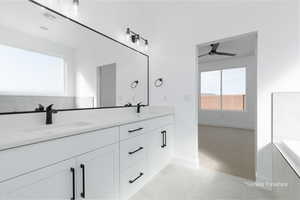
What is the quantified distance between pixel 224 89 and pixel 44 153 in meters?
5.80

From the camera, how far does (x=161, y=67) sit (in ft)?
8.84

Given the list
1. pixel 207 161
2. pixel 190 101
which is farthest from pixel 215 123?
pixel 190 101

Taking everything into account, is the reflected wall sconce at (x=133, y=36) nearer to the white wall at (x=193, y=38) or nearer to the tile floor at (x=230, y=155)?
the white wall at (x=193, y=38)

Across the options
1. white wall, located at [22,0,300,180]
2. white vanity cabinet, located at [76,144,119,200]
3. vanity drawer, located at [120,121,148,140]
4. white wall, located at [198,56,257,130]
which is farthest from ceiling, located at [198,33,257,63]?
white vanity cabinet, located at [76,144,119,200]

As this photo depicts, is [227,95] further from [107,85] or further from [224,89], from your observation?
[107,85]

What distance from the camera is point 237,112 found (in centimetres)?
523

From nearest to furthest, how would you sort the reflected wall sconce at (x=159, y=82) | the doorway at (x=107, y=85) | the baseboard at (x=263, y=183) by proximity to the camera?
the baseboard at (x=263, y=183) → the doorway at (x=107, y=85) → the reflected wall sconce at (x=159, y=82)

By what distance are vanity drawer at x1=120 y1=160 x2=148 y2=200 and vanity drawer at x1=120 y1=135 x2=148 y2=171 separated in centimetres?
7

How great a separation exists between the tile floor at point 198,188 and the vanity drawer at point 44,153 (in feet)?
3.04

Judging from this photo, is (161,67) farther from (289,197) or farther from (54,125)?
(289,197)

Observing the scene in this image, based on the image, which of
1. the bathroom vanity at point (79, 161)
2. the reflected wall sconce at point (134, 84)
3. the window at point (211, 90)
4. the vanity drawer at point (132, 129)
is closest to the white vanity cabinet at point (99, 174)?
the bathroom vanity at point (79, 161)

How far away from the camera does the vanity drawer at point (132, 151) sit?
4.96 feet

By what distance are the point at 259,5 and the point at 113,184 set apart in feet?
8.55

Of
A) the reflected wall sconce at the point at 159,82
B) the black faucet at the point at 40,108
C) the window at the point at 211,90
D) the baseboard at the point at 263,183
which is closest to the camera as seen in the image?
the black faucet at the point at 40,108
